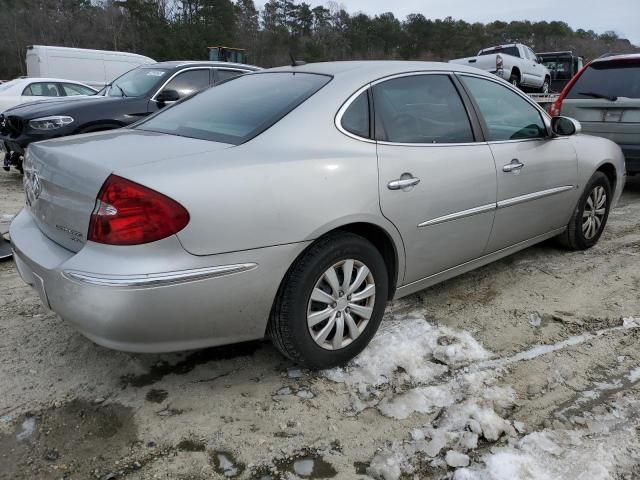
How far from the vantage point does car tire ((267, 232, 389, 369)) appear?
7.88ft

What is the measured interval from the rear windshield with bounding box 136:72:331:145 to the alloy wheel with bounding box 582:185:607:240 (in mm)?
2775

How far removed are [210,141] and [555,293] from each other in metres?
2.61

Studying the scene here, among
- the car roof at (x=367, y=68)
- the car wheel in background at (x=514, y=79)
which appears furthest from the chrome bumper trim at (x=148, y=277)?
the car wheel in background at (x=514, y=79)

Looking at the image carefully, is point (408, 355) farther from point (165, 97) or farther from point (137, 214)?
point (165, 97)

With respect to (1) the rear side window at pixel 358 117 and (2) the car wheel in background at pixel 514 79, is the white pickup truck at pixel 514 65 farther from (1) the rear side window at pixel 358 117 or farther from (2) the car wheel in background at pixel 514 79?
(1) the rear side window at pixel 358 117

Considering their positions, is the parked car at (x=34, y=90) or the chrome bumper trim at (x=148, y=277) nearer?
the chrome bumper trim at (x=148, y=277)

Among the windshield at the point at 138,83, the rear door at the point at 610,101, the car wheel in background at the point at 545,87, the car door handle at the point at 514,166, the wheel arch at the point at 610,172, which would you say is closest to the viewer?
the car door handle at the point at 514,166

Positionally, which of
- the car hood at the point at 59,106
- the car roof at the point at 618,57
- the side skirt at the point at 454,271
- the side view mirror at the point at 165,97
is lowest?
the side skirt at the point at 454,271

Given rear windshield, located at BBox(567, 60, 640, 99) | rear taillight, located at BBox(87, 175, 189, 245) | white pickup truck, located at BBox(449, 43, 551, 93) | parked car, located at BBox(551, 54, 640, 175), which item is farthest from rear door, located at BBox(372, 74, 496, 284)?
white pickup truck, located at BBox(449, 43, 551, 93)

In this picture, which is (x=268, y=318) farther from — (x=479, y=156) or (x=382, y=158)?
(x=479, y=156)

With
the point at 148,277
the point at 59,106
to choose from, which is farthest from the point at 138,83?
the point at 148,277

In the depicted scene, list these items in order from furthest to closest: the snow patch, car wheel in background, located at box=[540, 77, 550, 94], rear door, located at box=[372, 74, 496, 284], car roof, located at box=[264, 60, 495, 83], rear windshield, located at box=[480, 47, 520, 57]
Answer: car wheel in background, located at box=[540, 77, 550, 94] < rear windshield, located at box=[480, 47, 520, 57] < car roof, located at box=[264, 60, 495, 83] < rear door, located at box=[372, 74, 496, 284] < the snow patch

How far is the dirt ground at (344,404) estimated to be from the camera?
2.07m

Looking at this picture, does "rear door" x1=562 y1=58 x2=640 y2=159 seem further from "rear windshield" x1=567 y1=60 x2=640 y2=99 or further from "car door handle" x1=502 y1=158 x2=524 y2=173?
"car door handle" x1=502 y1=158 x2=524 y2=173
